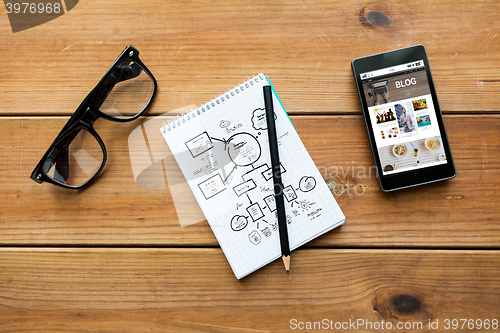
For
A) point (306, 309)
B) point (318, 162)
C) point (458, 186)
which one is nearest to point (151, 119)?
point (318, 162)

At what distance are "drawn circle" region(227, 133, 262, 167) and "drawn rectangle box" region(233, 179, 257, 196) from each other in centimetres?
3

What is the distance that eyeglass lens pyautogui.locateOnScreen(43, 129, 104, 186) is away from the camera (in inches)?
20.8

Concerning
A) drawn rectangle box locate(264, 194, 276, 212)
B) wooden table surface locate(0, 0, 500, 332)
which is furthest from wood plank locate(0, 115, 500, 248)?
drawn rectangle box locate(264, 194, 276, 212)

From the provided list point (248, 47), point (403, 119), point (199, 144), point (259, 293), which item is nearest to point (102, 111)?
point (199, 144)

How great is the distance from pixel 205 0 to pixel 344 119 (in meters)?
0.35

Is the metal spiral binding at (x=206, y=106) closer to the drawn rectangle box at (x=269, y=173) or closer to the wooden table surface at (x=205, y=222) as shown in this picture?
the wooden table surface at (x=205, y=222)

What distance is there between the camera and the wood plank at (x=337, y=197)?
52 cm

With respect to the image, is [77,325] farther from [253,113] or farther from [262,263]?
[253,113]

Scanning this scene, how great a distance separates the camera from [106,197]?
0.53 meters

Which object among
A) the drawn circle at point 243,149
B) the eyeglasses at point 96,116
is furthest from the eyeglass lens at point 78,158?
the drawn circle at point 243,149

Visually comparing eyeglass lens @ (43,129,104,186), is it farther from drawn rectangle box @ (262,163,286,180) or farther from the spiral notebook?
drawn rectangle box @ (262,163,286,180)

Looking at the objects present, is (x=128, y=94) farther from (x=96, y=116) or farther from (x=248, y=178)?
(x=248, y=178)

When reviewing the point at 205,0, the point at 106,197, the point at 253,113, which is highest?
the point at 205,0

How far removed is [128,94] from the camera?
546mm
